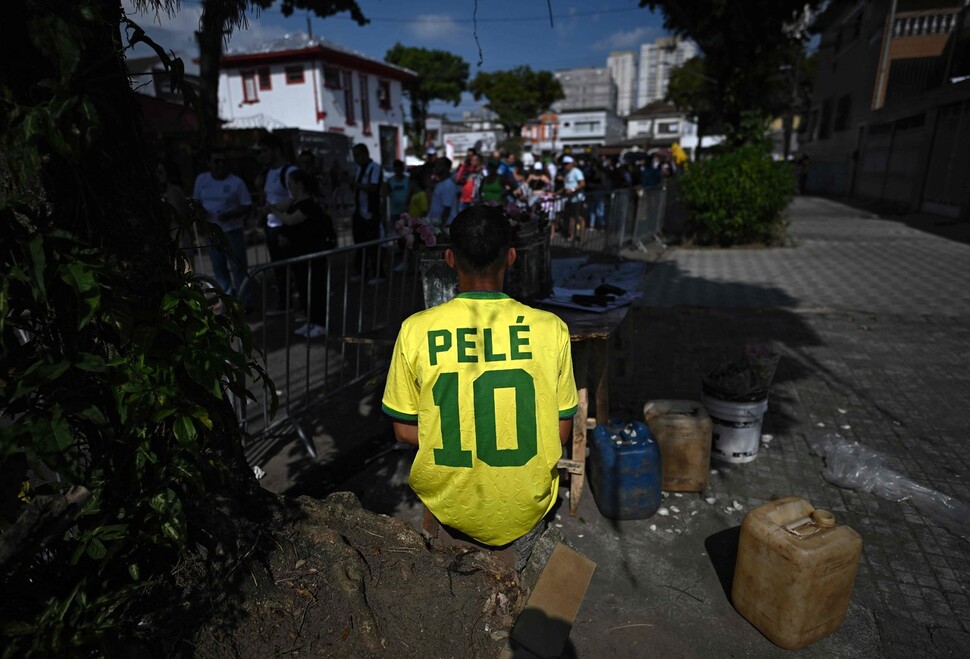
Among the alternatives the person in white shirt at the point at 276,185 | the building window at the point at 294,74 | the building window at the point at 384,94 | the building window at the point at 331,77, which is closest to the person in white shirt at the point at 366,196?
the person in white shirt at the point at 276,185

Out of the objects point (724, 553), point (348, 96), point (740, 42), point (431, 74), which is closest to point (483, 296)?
point (724, 553)

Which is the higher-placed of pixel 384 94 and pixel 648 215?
pixel 384 94

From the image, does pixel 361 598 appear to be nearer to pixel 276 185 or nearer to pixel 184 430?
pixel 184 430

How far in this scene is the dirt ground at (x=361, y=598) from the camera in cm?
204

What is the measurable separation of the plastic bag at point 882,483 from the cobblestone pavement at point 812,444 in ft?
0.19

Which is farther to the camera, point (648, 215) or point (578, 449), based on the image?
point (648, 215)

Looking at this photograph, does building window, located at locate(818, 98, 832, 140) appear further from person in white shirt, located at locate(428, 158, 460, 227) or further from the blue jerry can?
the blue jerry can

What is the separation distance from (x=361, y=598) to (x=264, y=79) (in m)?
34.8

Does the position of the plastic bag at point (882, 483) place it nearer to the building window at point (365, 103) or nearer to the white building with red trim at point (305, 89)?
the white building with red trim at point (305, 89)

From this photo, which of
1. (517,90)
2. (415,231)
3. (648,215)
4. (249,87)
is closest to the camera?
(415,231)

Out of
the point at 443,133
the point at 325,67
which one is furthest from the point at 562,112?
the point at 325,67

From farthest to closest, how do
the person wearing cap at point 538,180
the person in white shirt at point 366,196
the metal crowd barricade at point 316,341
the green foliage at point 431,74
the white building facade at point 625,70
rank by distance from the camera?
the white building facade at point 625,70, the green foliage at point 431,74, the person wearing cap at point 538,180, the person in white shirt at point 366,196, the metal crowd barricade at point 316,341

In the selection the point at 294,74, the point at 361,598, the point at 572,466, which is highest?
the point at 294,74

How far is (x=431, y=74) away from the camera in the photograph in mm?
65188
